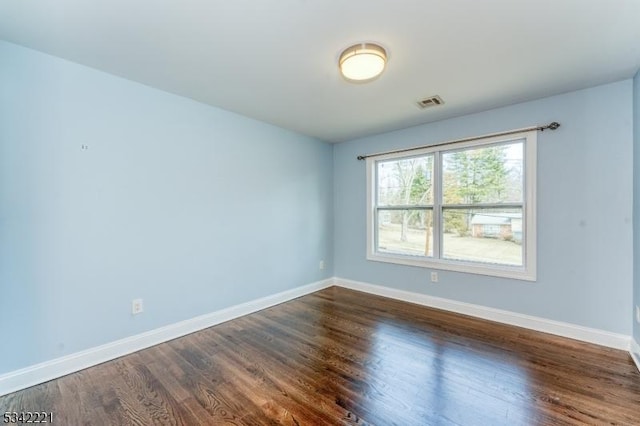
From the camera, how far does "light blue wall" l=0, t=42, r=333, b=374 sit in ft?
6.63

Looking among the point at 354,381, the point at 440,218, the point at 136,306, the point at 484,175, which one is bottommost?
the point at 354,381

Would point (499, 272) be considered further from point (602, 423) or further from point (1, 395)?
point (1, 395)

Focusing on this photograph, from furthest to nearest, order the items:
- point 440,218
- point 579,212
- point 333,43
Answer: point 440,218 → point 579,212 → point 333,43

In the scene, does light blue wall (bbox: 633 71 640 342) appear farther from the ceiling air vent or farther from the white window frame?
the ceiling air vent

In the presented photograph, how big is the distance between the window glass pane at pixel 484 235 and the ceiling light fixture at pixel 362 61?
7.14ft

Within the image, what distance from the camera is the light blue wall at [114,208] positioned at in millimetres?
2020

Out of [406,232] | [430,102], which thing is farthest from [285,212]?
[430,102]

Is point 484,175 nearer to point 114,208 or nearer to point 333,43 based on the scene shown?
point 333,43

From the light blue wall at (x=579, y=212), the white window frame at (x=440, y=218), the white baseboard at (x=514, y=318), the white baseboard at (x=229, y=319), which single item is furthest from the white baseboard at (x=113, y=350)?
the light blue wall at (x=579, y=212)

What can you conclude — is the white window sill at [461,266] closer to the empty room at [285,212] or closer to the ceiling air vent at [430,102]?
the empty room at [285,212]

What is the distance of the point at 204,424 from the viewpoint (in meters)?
1.67

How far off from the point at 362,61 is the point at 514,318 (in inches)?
119

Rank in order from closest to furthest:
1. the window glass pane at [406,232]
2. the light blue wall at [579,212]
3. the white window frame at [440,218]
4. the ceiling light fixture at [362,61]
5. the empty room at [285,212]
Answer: the empty room at [285,212] → the ceiling light fixture at [362,61] → the light blue wall at [579,212] → the white window frame at [440,218] → the window glass pane at [406,232]

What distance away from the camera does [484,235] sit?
3.33 m
